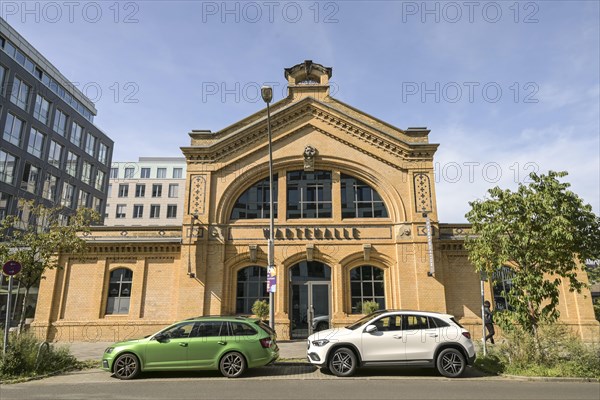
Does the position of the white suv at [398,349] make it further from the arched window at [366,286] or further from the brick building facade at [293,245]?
the arched window at [366,286]

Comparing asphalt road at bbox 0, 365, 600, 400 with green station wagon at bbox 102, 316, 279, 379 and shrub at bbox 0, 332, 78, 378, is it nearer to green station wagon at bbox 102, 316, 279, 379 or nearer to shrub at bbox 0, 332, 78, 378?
green station wagon at bbox 102, 316, 279, 379

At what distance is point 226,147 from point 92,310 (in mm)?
9749

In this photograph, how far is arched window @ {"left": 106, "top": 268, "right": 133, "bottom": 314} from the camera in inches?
703

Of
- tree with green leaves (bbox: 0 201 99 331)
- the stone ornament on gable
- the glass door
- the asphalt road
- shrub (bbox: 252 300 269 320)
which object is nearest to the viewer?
the asphalt road

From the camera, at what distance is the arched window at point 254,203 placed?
1884 cm

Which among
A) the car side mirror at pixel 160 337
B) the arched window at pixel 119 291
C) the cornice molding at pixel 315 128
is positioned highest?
the cornice molding at pixel 315 128

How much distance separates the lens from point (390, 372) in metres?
10.6

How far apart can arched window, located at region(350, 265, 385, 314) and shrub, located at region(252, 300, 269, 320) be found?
3.97 meters

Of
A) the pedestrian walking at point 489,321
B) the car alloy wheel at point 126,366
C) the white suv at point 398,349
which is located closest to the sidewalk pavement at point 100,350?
the white suv at point 398,349

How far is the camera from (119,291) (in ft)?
59.2

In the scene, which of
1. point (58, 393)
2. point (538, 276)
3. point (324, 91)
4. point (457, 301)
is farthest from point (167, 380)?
point (324, 91)

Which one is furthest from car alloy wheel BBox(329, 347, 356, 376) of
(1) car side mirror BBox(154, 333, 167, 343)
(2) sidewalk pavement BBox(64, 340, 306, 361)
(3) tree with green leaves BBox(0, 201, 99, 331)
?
(3) tree with green leaves BBox(0, 201, 99, 331)

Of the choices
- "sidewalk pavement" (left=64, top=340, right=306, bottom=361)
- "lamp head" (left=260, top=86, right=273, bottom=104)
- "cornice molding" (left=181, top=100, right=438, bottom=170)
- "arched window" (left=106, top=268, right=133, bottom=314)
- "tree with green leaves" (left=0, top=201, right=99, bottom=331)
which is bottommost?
"sidewalk pavement" (left=64, top=340, right=306, bottom=361)

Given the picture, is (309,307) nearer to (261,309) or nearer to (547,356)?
(261,309)
